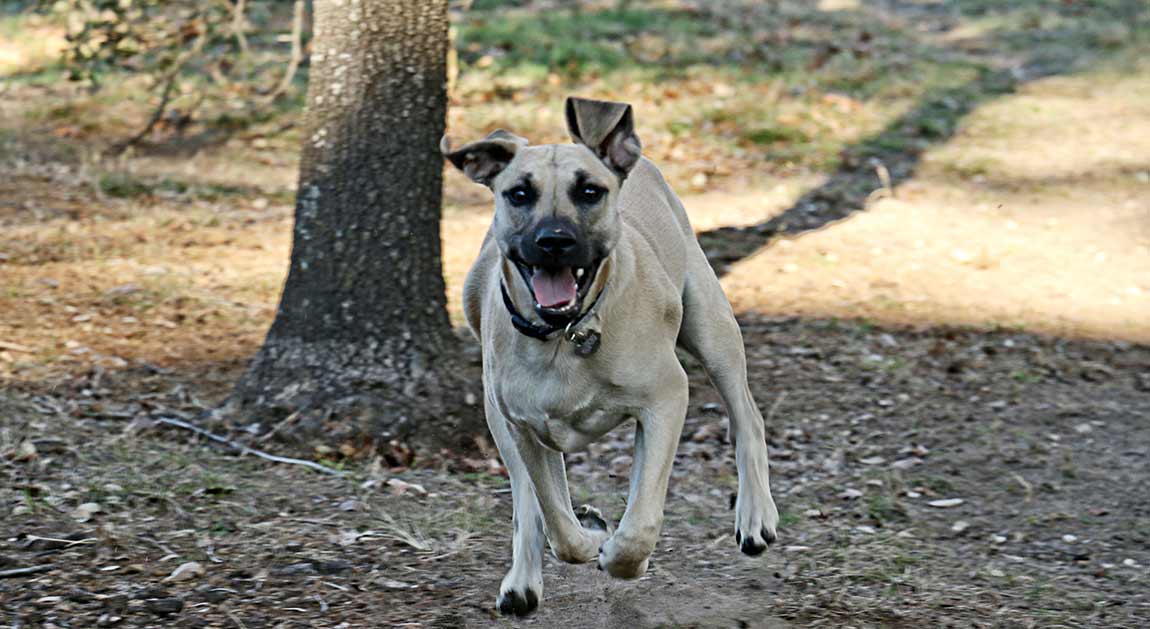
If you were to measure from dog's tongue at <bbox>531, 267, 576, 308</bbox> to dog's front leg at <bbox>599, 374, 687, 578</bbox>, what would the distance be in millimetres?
515

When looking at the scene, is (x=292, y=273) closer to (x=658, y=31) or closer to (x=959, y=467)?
(x=959, y=467)

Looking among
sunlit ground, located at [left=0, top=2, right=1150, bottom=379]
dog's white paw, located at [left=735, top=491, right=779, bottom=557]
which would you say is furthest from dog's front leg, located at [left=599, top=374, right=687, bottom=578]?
sunlit ground, located at [left=0, top=2, right=1150, bottom=379]

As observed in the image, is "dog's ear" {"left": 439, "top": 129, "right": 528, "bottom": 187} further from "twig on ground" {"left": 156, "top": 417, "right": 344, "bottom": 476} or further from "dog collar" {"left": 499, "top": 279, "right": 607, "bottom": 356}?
"twig on ground" {"left": 156, "top": 417, "right": 344, "bottom": 476}

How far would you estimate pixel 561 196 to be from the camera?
4066mm

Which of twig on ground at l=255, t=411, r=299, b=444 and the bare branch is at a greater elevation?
the bare branch

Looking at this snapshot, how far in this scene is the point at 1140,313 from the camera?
8.91 metres

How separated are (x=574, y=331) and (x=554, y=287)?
176mm

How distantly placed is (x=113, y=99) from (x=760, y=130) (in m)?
6.34

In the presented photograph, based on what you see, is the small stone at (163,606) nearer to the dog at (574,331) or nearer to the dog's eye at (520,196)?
the dog at (574,331)

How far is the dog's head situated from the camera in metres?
3.97

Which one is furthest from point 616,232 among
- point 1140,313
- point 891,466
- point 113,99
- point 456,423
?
point 113,99

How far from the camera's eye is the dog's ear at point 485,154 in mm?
4234

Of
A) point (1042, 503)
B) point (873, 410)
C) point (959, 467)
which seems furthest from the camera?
point (873, 410)

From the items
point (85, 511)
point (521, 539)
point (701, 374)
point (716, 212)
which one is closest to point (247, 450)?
point (85, 511)
